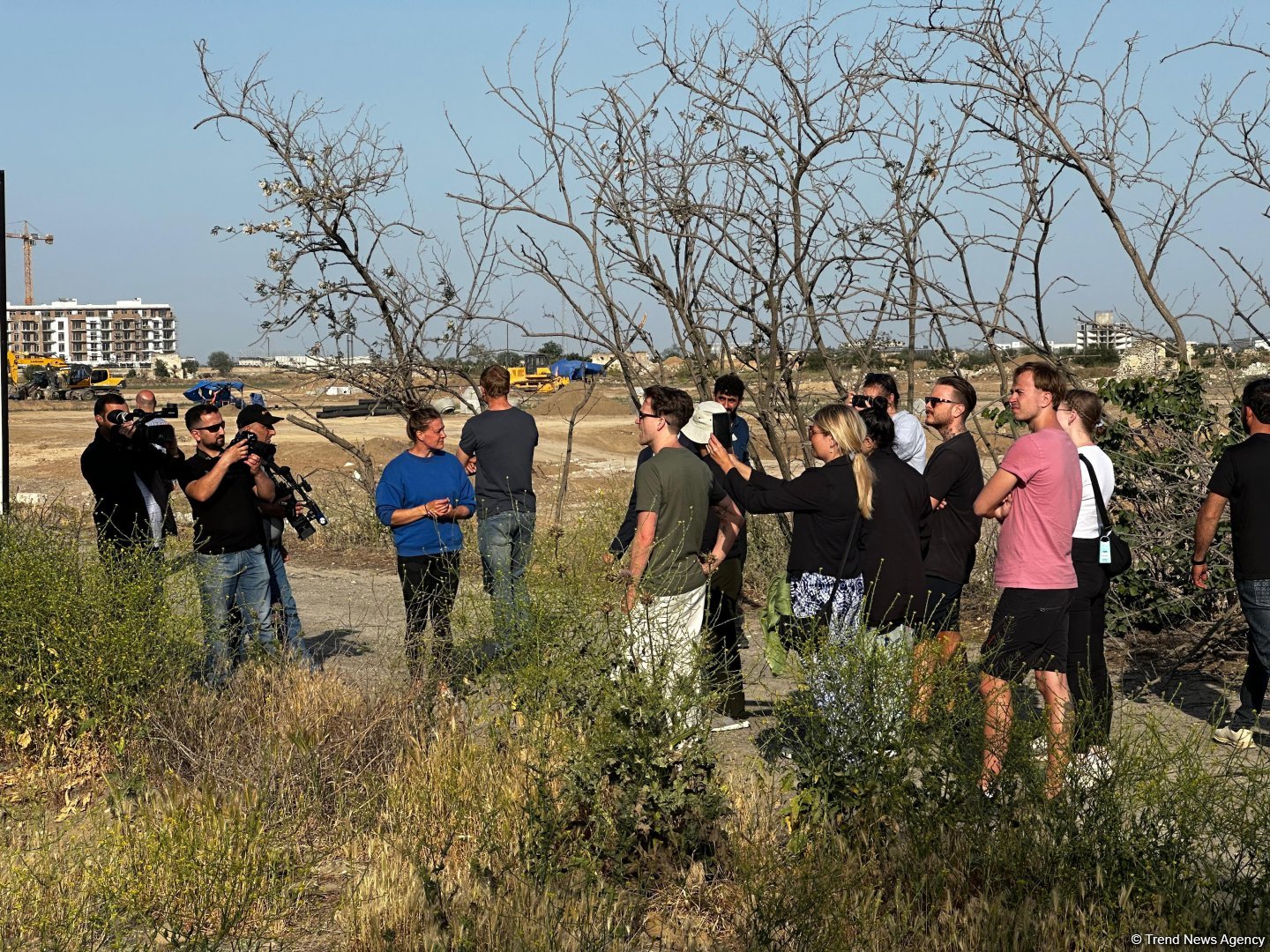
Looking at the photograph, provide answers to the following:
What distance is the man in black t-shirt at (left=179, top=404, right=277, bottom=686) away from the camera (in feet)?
22.2

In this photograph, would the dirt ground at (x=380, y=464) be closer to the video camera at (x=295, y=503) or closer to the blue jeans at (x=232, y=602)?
the blue jeans at (x=232, y=602)

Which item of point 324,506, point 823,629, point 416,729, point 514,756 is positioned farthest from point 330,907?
point 324,506

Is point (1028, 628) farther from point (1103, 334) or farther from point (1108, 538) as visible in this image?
point (1103, 334)

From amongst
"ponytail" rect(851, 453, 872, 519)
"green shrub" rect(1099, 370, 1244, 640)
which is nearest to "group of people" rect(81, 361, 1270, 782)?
"ponytail" rect(851, 453, 872, 519)

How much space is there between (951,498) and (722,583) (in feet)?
4.38

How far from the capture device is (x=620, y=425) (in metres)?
41.0

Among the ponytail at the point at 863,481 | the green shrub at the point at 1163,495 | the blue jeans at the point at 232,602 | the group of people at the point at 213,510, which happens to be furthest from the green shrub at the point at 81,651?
the green shrub at the point at 1163,495

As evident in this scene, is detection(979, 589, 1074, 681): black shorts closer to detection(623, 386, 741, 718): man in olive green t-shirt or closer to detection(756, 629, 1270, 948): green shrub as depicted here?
detection(756, 629, 1270, 948): green shrub

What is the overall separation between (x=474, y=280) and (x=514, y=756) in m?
6.54

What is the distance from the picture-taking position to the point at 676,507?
19.5ft

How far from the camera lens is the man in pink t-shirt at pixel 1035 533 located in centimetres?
524

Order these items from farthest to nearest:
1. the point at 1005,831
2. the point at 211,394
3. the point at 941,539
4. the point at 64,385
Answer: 1. the point at 64,385
2. the point at 211,394
3. the point at 941,539
4. the point at 1005,831

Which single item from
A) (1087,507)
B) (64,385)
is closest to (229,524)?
(1087,507)

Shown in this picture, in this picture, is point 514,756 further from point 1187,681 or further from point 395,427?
point 395,427
